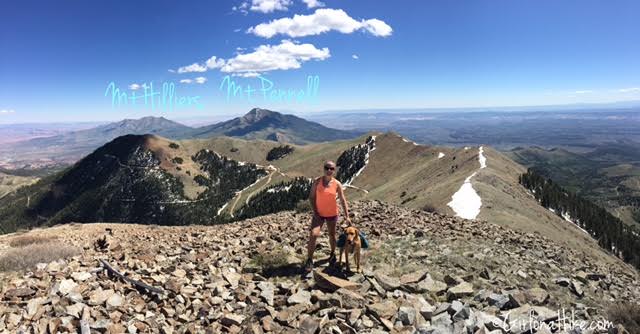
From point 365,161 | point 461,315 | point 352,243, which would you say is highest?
point 352,243

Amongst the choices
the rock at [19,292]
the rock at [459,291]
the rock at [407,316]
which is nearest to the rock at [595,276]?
the rock at [459,291]

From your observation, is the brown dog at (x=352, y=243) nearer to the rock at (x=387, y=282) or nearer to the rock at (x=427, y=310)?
the rock at (x=387, y=282)

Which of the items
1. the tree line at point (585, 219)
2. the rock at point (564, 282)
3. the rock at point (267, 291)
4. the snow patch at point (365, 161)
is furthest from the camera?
the snow patch at point (365, 161)

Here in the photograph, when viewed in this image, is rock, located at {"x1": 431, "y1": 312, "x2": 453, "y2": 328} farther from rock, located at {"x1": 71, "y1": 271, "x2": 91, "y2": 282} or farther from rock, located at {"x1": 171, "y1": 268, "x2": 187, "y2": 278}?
rock, located at {"x1": 71, "y1": 271, "x2": 91, "y2": 282}

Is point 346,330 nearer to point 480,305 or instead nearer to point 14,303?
point 480,305

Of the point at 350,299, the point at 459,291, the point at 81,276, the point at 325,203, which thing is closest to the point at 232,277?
the point at 325,203

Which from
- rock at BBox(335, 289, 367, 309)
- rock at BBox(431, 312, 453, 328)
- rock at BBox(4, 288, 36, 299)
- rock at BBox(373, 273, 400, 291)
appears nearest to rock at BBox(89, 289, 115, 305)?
rock at BBox(4, 288, 36, 299)

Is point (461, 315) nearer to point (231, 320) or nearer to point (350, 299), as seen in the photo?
point (350, 299)
